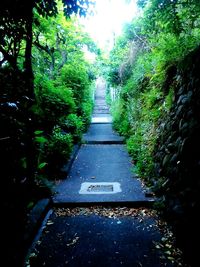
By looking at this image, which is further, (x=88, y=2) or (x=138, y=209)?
(x=138, y=209)

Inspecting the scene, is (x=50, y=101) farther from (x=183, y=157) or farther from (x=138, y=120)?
(x=183, y=157)

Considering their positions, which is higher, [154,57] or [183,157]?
[154,57]

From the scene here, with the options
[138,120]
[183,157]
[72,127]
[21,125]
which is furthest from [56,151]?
[21,125]

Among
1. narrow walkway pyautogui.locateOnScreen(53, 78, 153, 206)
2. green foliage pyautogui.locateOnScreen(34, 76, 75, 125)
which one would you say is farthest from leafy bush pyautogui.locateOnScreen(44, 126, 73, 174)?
green foliage pyautogui.locateOnScreen(34, 76, 75, 125)

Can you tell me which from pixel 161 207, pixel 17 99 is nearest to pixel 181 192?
pixel 161 207

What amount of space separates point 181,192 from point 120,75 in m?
10.9

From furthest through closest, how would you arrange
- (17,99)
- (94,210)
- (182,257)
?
(94,210) < (182,257) < (17,99)

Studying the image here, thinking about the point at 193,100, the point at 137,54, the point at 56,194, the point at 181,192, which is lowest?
the point at 56,194

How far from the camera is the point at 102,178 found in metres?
6.86

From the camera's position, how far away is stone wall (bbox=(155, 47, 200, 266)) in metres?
3.54

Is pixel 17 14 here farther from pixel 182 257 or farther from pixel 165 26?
pixel 182 257

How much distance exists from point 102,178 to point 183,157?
3.19 metres

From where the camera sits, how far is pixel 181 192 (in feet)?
12.9

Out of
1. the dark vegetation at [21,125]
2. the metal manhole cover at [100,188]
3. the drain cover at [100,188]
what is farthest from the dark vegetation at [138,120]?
the metal manhole cover at [100,188]
